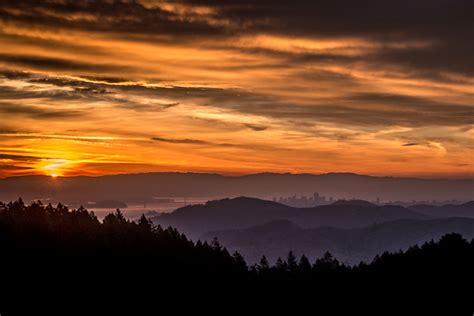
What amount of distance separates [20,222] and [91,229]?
545 inches

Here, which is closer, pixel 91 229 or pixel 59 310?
pixel 59 310

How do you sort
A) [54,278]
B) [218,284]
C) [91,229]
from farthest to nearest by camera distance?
[91,229] < [218,284] < [54,278]

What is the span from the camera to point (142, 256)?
395 feet

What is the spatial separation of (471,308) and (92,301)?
60980mm

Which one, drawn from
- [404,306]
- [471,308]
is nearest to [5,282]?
[404,306]

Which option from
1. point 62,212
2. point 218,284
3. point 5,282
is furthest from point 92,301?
point 62,212

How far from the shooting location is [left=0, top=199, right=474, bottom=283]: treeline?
11381cm

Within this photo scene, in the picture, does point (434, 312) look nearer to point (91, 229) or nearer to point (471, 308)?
point (471, 308)

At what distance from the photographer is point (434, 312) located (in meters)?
110

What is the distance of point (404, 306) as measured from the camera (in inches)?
4454

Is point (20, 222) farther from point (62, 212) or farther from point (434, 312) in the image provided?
point (434, 312)

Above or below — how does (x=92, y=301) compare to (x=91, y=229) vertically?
below

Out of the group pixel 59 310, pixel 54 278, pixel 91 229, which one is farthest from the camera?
pixel 91 229

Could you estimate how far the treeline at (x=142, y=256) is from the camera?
114 metres
